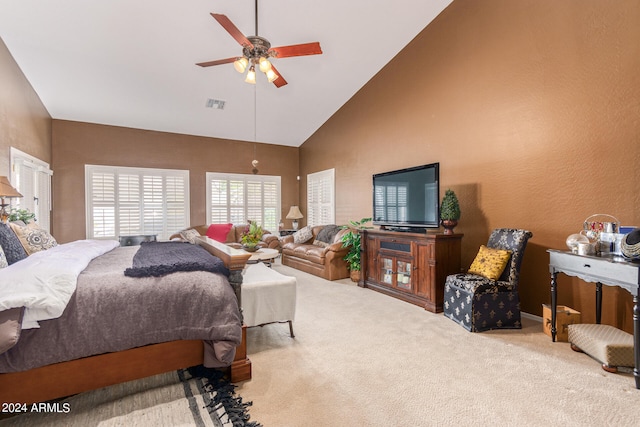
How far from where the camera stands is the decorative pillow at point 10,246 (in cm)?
228

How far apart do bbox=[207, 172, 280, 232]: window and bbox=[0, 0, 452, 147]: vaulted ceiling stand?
1.58 metres

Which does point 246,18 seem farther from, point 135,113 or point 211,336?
point 211,336

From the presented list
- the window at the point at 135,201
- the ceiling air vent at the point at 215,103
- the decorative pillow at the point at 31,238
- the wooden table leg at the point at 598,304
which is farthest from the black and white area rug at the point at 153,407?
the window at the point at 135,201

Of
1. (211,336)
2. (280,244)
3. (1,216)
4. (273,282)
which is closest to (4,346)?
(211,336)

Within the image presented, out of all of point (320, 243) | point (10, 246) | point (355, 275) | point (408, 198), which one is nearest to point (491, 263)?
point (408, 198)

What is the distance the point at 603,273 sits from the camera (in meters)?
2.21

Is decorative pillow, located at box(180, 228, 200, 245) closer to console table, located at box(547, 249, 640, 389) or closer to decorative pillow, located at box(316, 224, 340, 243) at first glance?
decorative pillow, located at box(316, 224, 340, 243)

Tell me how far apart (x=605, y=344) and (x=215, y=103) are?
6142 millimetres

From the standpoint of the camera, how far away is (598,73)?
8.95ft

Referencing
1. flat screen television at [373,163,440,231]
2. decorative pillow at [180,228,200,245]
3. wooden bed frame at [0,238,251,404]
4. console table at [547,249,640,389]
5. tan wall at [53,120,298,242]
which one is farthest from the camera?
decorative pillow at [180,228,200,245]

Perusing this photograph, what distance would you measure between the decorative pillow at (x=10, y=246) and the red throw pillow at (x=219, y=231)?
13.4 feet

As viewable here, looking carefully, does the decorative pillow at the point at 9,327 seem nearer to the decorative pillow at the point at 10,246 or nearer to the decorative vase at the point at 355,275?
the decorative pillow at the point at 10,246

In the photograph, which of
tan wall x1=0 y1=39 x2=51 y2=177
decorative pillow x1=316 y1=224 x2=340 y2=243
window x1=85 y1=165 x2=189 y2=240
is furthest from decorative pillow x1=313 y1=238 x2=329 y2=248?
tan wall x1=0 y1=39 x2=51 y2=177

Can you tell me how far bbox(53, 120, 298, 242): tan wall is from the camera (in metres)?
5.78
